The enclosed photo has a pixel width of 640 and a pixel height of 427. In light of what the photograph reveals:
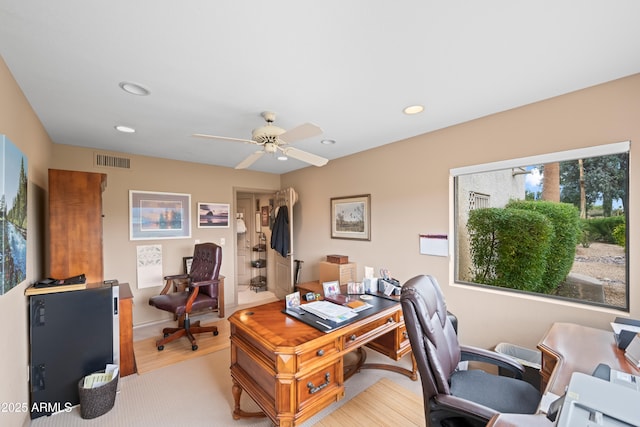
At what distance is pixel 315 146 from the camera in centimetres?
333

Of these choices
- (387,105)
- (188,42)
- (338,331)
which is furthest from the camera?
(387,105)

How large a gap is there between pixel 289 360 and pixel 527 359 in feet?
6.79

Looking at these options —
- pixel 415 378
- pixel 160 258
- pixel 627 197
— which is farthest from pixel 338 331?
pixel 160 258

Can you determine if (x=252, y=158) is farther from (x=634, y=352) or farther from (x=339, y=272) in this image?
(x=634, y=352)

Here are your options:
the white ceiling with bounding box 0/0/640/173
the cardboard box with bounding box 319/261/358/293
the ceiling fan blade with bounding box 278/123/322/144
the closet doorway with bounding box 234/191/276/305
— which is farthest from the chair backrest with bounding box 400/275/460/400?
the closet doorway with bounding box 234/191/276/305

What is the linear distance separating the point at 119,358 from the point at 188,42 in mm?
2722

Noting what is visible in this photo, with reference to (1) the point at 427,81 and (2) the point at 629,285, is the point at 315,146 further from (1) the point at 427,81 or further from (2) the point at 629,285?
(2) the point at 629,285

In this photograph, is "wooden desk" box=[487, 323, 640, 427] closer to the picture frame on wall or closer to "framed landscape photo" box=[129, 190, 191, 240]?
the picture frame on wall

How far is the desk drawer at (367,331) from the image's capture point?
176cm

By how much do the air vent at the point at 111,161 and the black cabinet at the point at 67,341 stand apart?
2.00m

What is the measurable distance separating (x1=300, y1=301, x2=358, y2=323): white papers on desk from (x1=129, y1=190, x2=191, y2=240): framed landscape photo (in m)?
2.85

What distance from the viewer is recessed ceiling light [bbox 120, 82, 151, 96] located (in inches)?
70.6

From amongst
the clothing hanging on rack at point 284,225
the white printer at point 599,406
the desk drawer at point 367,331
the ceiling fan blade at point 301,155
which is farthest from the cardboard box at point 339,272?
the white printer at point 599,406

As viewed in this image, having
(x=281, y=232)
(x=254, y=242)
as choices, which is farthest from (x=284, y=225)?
(x=254, y=242)
